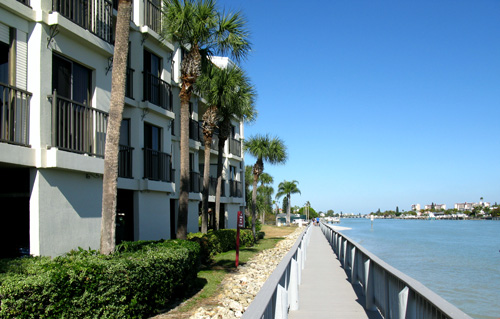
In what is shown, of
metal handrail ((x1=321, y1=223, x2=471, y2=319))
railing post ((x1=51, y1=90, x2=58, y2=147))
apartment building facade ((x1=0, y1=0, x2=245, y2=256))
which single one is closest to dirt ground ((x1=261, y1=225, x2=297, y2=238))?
apartment building facade ((x1=0, y1=0, x2=245, y2=256))

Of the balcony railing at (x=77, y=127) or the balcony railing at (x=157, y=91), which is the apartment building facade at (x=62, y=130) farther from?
the balcony railing at (x=157, y=91)

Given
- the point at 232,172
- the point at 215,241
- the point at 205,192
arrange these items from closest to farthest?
1. the point at 215,241
2. the point at 205,192
3. the point at 232,172

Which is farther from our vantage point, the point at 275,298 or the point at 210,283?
the point at 210,283

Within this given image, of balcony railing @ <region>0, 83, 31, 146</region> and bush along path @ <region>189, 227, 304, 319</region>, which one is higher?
balcony railing @ <region>0, 83, 31, 146</region>

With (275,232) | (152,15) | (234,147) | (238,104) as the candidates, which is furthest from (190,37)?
(275,232)

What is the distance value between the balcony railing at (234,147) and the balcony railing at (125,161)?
54.2 feet

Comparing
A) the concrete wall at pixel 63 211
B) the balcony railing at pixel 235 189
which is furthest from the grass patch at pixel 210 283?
the balcony railing at pixel 235 189

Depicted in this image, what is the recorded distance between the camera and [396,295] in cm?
647

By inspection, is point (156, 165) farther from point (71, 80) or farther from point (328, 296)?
point (328, 296)

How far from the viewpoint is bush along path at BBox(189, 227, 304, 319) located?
9992 millimetres

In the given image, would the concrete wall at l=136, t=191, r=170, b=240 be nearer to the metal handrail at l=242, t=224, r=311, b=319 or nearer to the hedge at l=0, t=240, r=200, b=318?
the hedge at l=0, t=240, r=200, b=318

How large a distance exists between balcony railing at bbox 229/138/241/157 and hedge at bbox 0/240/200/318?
2288 centimetres

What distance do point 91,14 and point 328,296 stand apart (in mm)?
10173

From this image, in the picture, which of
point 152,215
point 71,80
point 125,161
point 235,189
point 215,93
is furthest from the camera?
point 235,189
